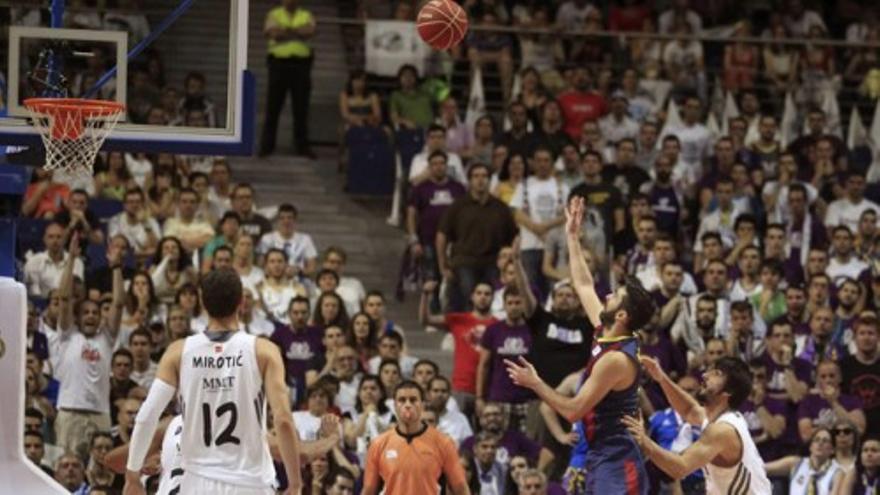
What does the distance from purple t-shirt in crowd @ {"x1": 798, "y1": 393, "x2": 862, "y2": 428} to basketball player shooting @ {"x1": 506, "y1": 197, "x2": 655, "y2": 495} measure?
17.6 feet

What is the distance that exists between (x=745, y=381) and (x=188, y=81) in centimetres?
1037

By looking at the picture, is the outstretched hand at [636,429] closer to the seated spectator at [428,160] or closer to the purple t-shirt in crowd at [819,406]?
the purple t-shirt in crowd at [819,406]

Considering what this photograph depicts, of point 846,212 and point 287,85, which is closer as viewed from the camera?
point 846,212

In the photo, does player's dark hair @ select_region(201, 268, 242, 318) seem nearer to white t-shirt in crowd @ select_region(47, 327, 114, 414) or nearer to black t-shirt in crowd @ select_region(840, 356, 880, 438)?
white t-shirt in crowd @ select_region(47, 327, 114, 414)

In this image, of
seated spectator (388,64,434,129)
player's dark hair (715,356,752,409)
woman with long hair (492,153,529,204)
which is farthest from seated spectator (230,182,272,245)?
player's dark hair (715,356,752,409)

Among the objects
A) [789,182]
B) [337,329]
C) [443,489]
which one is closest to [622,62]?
[789,182]

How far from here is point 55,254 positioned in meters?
17.4

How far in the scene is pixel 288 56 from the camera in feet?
68.8

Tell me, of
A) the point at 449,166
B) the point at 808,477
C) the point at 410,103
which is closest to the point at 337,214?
the point at 410,103

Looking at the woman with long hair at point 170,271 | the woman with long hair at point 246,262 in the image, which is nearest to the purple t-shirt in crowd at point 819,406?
the woman with long hair at point 246,262

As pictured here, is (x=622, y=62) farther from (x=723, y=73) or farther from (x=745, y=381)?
(x=745, y=381)

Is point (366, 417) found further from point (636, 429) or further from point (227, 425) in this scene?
point (227, 425)

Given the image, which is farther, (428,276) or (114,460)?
(428,276)

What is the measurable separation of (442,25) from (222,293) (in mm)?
4588
